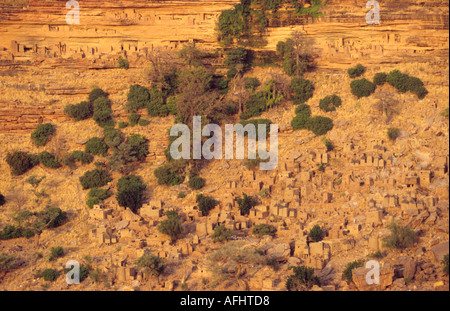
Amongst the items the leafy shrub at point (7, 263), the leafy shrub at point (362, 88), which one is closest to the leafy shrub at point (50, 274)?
the leafy shrub at point (7, 263)

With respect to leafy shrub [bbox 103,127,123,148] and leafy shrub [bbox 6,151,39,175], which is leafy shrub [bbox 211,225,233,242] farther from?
leafy shrub [bbox 6,151,39,175]

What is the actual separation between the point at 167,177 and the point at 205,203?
3182 millimetres

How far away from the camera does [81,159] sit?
47.2 metres

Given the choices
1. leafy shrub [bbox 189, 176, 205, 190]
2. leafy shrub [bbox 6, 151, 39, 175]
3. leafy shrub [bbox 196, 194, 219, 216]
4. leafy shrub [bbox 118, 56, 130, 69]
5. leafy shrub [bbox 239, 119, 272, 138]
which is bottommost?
leafy shrub [bbox 196, 194, 219, 216]

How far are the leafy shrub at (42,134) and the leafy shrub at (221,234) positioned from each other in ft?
38.1

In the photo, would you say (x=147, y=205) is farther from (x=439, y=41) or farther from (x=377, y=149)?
(x=439, y=41)

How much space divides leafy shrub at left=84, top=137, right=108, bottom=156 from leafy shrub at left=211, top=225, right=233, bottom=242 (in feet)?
29.2

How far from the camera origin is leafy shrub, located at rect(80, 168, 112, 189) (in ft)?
150

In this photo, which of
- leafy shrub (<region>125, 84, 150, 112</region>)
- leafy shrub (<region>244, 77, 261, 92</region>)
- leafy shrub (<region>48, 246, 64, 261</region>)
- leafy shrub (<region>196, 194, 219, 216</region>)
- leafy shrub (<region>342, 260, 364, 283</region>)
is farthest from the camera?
leafy shrub (<region>244, 77, 261, 92</region>)

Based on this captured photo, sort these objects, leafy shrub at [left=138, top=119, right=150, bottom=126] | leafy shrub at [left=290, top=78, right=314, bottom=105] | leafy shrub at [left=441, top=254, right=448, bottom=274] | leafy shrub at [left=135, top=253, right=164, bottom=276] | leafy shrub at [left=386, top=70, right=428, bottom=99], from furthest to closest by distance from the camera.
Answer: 1. leafy shrub at [left=290, top=78, right=314, bottom=105]
2. leafy shrub at [left=138, top=119, right=150, bottom=126]
3. leafy shrub at [left=386, top=70, right=428, bottom=99]
4. leafy shrub at [left=135, top=253, right=164, bottom=276]
5. leafy shrub at [left=441, top=254, right=448, bottom=274]

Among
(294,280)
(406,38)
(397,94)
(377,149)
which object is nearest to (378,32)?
(406,38)

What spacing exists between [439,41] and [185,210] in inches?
650

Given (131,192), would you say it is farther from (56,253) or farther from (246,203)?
(246,203)

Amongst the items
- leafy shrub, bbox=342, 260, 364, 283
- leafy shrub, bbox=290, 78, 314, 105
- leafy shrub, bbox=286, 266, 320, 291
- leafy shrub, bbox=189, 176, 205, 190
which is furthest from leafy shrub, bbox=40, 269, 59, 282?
leafy shrub, bbox=290, 78, 314, 105
